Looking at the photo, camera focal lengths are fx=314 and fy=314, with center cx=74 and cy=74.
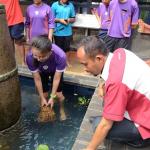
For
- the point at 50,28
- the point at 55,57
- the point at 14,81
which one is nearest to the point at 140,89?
the point at 55,57

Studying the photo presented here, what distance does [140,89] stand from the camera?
3166 mm

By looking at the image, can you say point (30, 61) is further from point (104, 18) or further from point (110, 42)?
point (104, 18)

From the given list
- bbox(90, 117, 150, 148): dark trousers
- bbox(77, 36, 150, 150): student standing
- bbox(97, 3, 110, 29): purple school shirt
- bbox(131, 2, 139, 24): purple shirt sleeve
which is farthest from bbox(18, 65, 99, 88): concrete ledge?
bbox(77, 36, 150, 150): student standing

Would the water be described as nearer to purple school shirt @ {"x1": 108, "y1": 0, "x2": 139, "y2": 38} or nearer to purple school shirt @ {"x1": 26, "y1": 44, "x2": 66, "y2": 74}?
purple school shirt @ {"x1": 26, "y1": 44, "x2": 66, "y2": 74}

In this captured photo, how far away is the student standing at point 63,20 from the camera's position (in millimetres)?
7016

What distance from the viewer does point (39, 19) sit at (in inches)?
265

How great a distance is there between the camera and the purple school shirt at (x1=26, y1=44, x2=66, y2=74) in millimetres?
5113

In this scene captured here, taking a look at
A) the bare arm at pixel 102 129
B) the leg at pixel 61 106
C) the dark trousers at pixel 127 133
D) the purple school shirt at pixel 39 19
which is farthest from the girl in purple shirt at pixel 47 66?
the bare arm at pixel 102 129

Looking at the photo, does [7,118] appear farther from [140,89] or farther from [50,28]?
[140,89]

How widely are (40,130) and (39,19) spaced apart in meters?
2.45

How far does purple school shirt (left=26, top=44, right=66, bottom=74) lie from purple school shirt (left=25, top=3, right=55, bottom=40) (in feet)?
5.44

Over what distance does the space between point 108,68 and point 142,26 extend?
15.6 feet

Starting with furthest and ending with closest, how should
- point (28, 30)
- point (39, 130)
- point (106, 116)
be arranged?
point (28, 30), point (39, 130), point (106, 116)

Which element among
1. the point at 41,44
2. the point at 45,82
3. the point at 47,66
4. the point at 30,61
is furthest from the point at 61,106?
the point at 41,44
